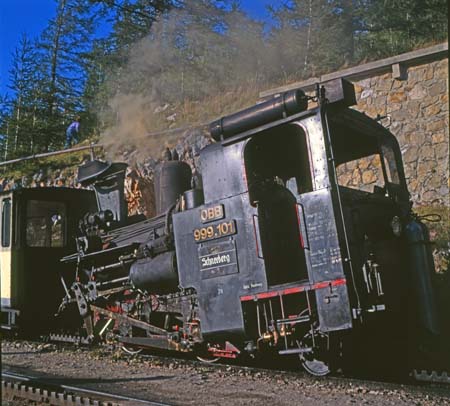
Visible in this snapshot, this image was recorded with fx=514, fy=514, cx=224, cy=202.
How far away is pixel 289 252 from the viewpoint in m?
5.38

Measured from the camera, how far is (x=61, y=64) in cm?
1642

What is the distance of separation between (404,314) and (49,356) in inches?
177

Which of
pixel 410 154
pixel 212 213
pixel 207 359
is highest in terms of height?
pixel 410 154

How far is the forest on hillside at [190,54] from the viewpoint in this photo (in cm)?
1385

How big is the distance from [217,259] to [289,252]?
77cm

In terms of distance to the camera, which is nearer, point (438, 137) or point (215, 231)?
point (215, 231)

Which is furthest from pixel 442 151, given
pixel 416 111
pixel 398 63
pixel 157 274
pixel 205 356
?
pixel 157 274

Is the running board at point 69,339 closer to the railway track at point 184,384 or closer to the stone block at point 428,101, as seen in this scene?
the railway track at point 184,384

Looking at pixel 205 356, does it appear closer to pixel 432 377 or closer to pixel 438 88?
pixel 432 377

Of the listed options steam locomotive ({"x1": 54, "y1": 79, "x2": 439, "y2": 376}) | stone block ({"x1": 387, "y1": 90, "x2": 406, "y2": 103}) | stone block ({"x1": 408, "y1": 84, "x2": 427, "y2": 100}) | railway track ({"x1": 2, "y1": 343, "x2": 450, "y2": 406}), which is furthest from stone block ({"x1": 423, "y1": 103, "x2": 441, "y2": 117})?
railway track ({"x1": 2, "y1": 343, "x2": 450, "y2": 406})

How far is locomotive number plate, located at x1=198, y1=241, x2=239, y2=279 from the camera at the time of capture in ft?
16.8

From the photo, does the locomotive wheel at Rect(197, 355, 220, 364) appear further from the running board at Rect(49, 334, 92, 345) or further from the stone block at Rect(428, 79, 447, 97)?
the stone block at Rect(428, 79, 447, 97)

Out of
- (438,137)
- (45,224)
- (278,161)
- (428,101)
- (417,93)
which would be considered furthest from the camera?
(417,93)

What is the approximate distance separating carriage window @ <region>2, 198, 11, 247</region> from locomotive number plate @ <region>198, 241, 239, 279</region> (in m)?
4.14
